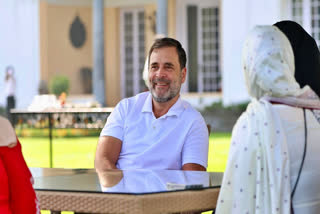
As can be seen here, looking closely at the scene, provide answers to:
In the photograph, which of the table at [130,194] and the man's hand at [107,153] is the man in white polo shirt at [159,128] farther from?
the table at [130,194]

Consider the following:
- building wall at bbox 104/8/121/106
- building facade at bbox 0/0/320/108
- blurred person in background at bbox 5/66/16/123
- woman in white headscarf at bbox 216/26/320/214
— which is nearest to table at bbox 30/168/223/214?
woman in white headscarf at bbox 216/26/320/214

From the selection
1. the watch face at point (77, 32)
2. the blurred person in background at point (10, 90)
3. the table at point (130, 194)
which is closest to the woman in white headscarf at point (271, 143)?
the table at point (130, 194)

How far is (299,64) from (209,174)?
0.65m

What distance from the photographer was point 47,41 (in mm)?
20906

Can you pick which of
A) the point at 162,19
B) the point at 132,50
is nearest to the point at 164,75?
the point at 162,19

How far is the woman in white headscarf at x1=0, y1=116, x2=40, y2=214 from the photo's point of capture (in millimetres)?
2281

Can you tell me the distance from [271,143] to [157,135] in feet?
4.13

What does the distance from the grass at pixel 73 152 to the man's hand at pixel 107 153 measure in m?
5.69

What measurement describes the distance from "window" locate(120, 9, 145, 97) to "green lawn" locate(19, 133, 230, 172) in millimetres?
5728

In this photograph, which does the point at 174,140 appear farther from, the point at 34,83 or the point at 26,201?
the point at 34,83

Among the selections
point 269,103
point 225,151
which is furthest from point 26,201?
point 225,151

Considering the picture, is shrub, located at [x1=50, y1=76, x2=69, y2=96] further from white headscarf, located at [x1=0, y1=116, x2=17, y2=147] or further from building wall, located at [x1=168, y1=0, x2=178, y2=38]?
white headscarf, located at [x1=0, y1=116, x2=17, y2=147]

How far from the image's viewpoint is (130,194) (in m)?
2.66

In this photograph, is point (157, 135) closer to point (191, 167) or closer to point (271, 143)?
point (191, 167)
